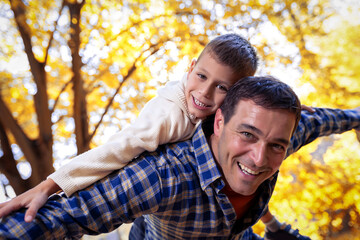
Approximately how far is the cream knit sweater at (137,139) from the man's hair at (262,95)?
192mm

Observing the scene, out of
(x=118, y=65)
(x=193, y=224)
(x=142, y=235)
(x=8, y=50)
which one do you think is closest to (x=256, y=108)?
(x=193, y=224)

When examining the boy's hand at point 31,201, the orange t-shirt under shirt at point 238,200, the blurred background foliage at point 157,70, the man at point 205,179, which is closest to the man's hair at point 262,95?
the man at point 205,179

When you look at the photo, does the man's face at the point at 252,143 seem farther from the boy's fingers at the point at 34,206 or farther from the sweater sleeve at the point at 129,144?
the boy's fingers at the point at 34,206

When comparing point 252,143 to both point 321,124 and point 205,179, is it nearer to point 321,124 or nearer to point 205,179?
point 205,179

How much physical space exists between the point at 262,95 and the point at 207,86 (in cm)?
24

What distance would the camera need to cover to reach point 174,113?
112 centimetres

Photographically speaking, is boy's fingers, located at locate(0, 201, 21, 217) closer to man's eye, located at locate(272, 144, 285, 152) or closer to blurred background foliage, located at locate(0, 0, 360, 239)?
man's eye, located at locate(272, 144, 285, 152)

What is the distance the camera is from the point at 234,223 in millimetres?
1180

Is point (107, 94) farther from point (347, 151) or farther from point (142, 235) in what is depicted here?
point (347, 151)

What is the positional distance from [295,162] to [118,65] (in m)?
1.88

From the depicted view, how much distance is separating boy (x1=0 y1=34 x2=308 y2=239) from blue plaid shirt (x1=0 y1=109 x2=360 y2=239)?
0.15ft

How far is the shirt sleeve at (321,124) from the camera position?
1.52 meters

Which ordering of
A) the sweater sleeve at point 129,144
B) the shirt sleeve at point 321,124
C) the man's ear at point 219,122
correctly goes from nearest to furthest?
the sweater sleeve at point 129,144 → the man's ear at point 219,122 → the shirt sleeve at point 321,124

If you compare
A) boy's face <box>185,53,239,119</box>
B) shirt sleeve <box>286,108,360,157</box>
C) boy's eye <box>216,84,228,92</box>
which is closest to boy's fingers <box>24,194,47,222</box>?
boy's face <box>185,53,239,119</box>
